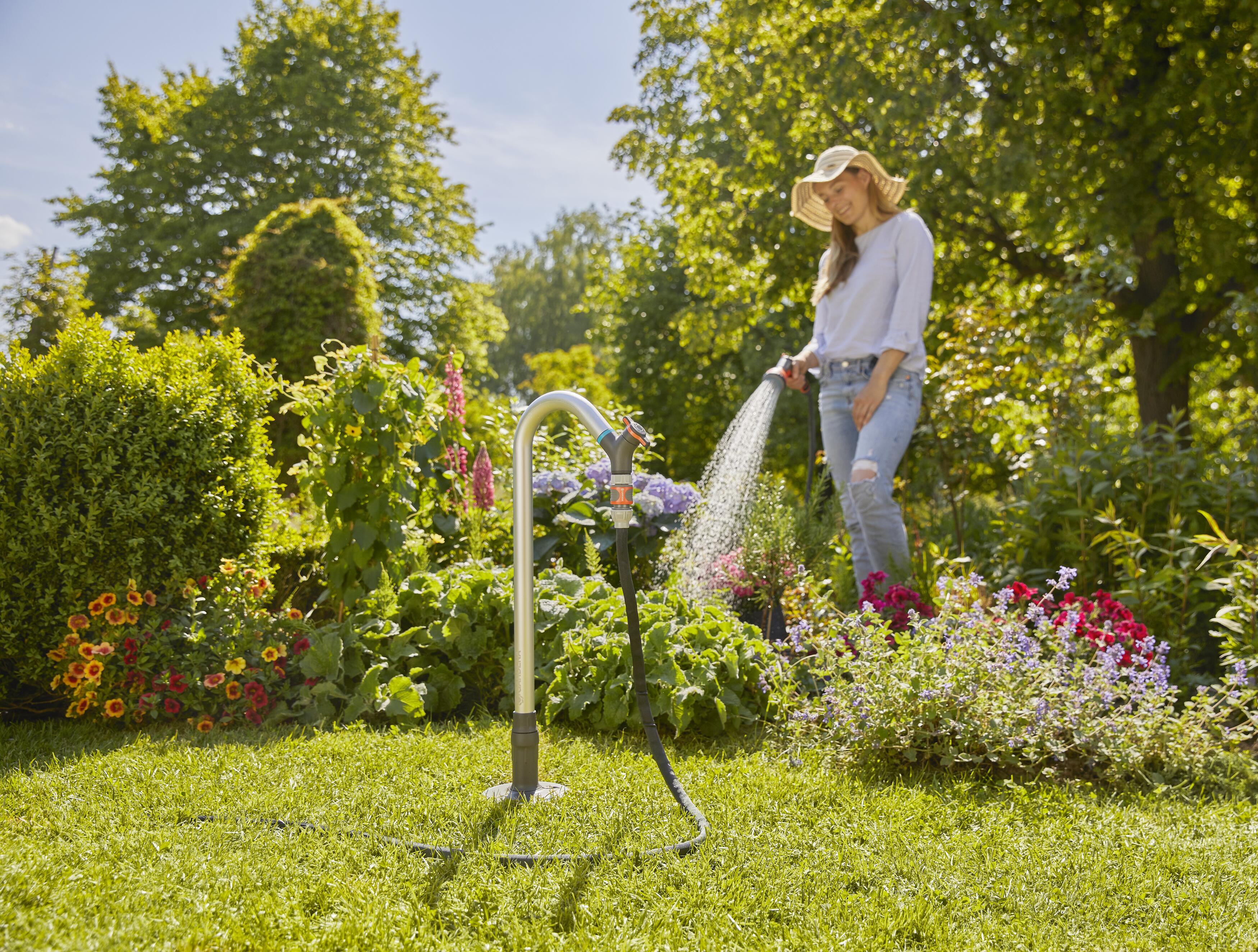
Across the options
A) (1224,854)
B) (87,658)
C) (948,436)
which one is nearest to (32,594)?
(87,658)

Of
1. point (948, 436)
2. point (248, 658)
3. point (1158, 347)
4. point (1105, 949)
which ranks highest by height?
point (1158, 347)

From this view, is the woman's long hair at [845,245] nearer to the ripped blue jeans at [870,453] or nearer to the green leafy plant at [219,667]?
the ripped blue jeans at [870,453]

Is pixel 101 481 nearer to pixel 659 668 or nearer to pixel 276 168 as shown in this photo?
pixel 659 668

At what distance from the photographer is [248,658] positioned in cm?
315

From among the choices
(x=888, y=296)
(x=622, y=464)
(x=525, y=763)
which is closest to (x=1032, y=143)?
(x=888, y=296)

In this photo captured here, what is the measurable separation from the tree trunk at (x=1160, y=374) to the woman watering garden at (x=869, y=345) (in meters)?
4.70

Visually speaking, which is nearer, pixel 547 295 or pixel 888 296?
pixel 888 296

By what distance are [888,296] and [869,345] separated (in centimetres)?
23

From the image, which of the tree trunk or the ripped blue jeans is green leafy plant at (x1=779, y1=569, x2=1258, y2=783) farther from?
the tree trunk

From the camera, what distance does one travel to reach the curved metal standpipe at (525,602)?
2150 millimetres

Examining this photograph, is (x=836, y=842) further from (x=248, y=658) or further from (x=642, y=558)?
(x=642, y=558)

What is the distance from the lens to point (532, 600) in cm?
215

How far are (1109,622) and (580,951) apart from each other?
221cm

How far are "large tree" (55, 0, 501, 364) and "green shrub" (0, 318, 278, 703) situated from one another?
1348cm
